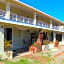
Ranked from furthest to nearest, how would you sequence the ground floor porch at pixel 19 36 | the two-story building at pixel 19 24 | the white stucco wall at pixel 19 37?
the white stucco wall at pixel 19 37
the ground floor porch at pixel 19 36
the two-story building at pixel 19 24

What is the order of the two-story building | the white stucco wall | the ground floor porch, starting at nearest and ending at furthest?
the two-story building → the ground floor porch → the white stucco wall

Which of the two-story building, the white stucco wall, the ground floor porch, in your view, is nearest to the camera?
the two-story building

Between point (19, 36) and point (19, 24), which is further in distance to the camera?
point (19, 36)

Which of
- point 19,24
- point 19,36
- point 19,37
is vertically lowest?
point 19,37

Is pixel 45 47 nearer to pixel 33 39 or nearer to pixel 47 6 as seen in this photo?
pixel 33 39

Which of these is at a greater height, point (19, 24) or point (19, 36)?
point (19, 24)

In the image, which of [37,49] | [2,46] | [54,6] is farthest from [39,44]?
[54,6]

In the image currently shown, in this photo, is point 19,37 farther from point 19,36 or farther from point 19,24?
point 19,24

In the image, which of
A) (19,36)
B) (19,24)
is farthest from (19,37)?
(19,24)

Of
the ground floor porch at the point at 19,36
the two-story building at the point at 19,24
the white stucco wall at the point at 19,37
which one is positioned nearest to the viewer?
the two-story building at the point at 19,24

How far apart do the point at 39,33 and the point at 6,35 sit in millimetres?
6002

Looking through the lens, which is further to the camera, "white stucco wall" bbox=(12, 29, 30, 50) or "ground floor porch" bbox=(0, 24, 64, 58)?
"white stucco wall" bbox=(12, 29, 30, 50)

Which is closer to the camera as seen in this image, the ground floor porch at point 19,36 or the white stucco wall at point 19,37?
the ground floor porch at point 19,36

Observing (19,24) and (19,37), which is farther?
(19,37)
